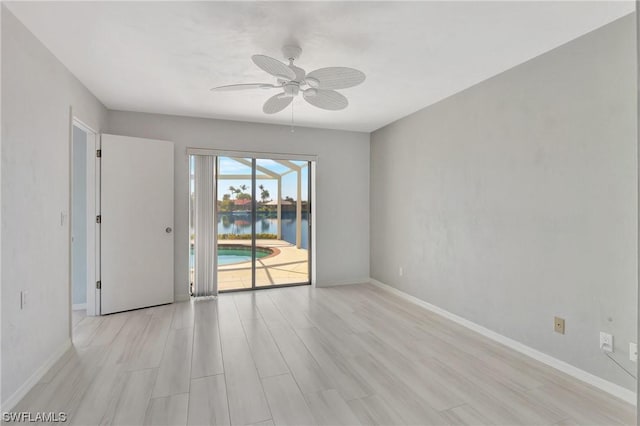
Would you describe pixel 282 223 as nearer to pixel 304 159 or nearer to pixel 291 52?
pixel 304 159

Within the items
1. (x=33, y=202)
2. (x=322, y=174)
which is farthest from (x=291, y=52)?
(x=322, y=174)

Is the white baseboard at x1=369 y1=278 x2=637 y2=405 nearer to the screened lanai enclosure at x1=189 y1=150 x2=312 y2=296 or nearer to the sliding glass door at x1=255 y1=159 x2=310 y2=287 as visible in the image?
the sliding glass door at x1=255 y1=159 x2=310 y2=287

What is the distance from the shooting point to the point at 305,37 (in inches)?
91.3

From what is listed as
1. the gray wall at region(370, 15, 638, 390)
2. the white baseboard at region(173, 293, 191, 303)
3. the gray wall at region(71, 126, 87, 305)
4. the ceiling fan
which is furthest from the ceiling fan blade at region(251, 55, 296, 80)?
the white baseboard at region(173, 293, 191, 303)

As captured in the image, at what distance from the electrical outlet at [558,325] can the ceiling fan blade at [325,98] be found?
2472mm

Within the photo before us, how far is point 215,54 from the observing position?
2574 millimetres

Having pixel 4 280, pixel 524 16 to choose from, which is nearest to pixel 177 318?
pixel 4 280

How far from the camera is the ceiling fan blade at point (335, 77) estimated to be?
2.17 metres

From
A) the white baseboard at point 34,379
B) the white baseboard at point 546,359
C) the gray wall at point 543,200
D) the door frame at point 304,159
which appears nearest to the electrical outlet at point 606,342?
the gray wall at point 543,200

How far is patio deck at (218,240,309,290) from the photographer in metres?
4.92

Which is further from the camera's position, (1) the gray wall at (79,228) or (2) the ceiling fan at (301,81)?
(1) the gray wall at (79,228)

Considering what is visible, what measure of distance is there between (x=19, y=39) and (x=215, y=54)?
125 centimetres

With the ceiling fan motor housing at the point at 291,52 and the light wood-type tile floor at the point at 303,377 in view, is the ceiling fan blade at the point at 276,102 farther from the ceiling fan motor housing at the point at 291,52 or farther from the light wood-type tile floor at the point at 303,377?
the light wood-type tile floor at the point at 303,377

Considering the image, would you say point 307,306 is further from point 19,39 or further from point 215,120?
point 19,39
